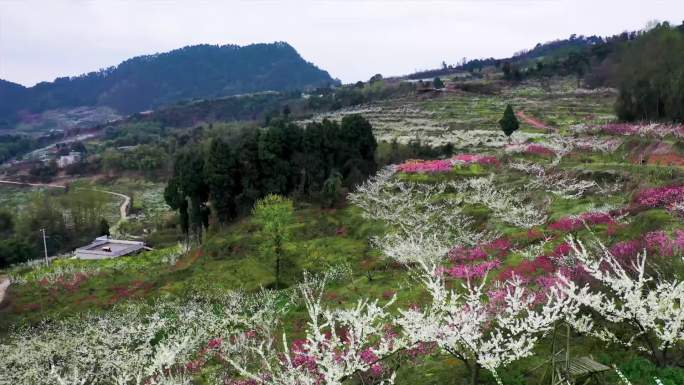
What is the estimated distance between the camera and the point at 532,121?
77.6 m

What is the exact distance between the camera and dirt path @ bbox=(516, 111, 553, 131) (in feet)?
232

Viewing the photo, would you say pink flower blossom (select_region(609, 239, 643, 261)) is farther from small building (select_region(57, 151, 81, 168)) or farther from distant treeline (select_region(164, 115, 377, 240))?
small building (select_region(57, 151, 81, 168))

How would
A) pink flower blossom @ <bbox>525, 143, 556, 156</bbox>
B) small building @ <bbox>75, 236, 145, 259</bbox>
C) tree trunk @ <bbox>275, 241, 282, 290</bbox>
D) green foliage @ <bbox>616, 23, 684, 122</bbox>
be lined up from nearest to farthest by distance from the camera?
tree trunk @ <bbox>275, 241, 282, 290</bbox> < pink flower blossom @ <bbox>525, 143, 556, 156</bbox> < green foliage @ <bbox>616, 23, 684, 122</bbox> < small building @ <bbox>75, 236, 145, 259</bbox>

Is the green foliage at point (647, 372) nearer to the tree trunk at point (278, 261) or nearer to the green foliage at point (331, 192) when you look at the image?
the tree trunk at point (278, 261)

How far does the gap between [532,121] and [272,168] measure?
46.1 m

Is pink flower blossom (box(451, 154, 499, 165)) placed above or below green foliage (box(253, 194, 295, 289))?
above

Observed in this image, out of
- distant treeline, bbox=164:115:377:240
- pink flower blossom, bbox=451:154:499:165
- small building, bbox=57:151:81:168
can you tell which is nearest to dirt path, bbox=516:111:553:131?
pink flower blossom, bbox=451:154:499:165

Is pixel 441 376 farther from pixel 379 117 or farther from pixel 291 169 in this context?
pixel 379 117

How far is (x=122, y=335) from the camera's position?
89.5ft

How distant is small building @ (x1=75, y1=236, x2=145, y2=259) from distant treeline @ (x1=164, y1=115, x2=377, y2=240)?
11596 millimetres

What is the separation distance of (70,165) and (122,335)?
494 ft

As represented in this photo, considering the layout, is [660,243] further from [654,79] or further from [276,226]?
[654,79]

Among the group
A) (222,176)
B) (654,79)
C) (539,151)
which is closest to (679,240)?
(539,151)

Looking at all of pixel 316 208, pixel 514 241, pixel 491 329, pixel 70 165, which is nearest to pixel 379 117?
pixel 316 208
